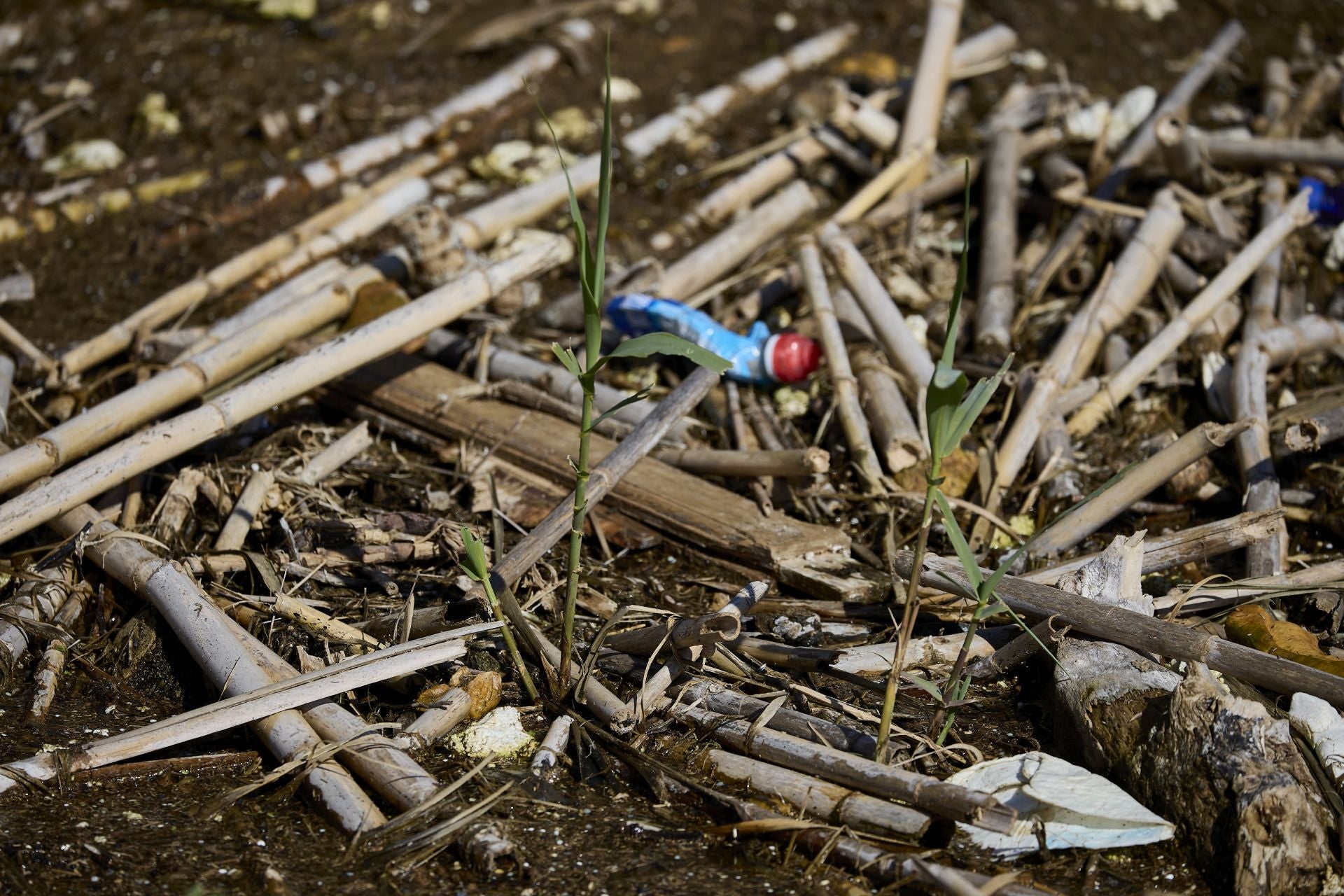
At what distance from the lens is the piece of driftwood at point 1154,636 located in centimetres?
279

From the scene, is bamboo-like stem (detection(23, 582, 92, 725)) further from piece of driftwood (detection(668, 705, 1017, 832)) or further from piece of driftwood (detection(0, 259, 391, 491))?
piece of driftwood (detection(668, 705, 1017, 832))

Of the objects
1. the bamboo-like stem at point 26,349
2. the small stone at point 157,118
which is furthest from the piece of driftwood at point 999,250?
the small stone at point 157,118

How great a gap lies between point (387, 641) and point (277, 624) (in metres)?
0.36

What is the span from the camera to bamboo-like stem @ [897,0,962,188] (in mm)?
5605

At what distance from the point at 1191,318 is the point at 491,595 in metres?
3.12

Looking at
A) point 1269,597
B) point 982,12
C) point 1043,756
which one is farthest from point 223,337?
point 982,12

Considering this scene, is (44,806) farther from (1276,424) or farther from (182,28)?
(182,28)

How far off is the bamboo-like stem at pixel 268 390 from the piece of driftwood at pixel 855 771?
180 centimetres

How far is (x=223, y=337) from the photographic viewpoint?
4406 millimetres

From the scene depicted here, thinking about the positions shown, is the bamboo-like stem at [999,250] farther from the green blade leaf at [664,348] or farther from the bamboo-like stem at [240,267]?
the bamboo-like stem at [240,267]

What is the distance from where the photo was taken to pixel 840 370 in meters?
4.21

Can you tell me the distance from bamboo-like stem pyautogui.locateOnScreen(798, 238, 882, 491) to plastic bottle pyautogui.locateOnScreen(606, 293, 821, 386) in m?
0.11

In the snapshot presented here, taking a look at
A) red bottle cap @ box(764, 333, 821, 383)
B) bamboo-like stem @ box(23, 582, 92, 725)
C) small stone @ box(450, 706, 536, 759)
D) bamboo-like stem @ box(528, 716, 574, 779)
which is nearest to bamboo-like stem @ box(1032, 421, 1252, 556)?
red bottle cap @ box(764, 333, 821, 383)

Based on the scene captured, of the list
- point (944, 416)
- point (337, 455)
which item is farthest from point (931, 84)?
point (944, 416)
